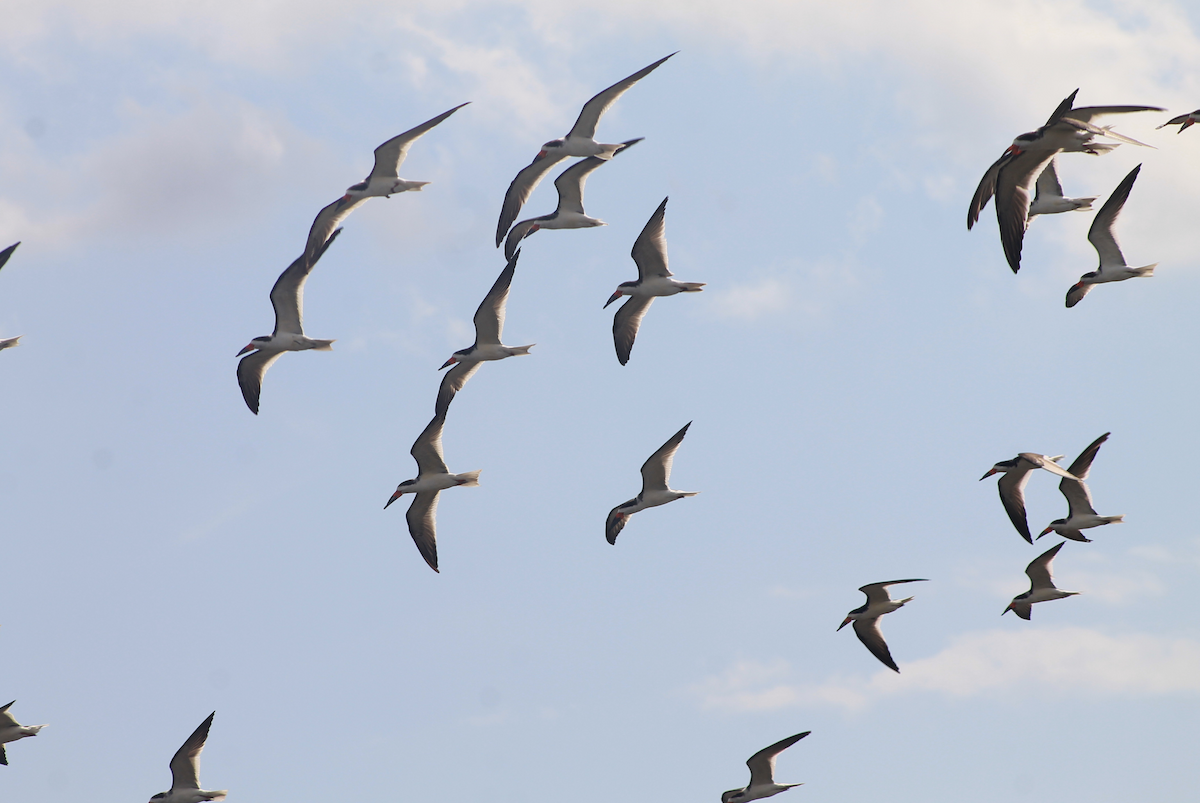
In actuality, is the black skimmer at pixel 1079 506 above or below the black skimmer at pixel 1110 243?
below

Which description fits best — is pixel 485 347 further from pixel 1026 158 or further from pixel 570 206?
pixel 1026 158

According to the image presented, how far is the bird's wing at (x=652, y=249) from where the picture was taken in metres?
28.0

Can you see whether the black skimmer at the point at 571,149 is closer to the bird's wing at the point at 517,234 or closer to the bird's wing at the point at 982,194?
the bird's wing at the point at 517,234

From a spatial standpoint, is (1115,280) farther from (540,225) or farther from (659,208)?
(540,225)

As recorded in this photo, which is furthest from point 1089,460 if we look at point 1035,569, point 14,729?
point 14,729

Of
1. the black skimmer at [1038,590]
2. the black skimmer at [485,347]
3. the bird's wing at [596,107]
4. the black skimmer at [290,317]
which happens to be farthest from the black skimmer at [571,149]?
the black skimmer at [1038,590]

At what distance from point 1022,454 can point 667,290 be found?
800cm

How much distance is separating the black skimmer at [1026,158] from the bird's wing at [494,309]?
12.4 metres

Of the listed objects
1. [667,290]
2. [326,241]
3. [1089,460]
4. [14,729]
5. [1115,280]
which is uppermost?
[326,241]

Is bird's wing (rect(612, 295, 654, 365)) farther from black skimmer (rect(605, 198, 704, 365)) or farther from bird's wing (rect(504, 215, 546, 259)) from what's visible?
bird's wing (rect(504, 215, 546, 259))

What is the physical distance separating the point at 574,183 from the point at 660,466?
706 centimetres

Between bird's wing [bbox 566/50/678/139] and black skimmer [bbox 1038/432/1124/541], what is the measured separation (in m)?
11.7

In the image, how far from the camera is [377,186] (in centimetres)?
3009

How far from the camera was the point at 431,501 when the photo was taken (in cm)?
3012
